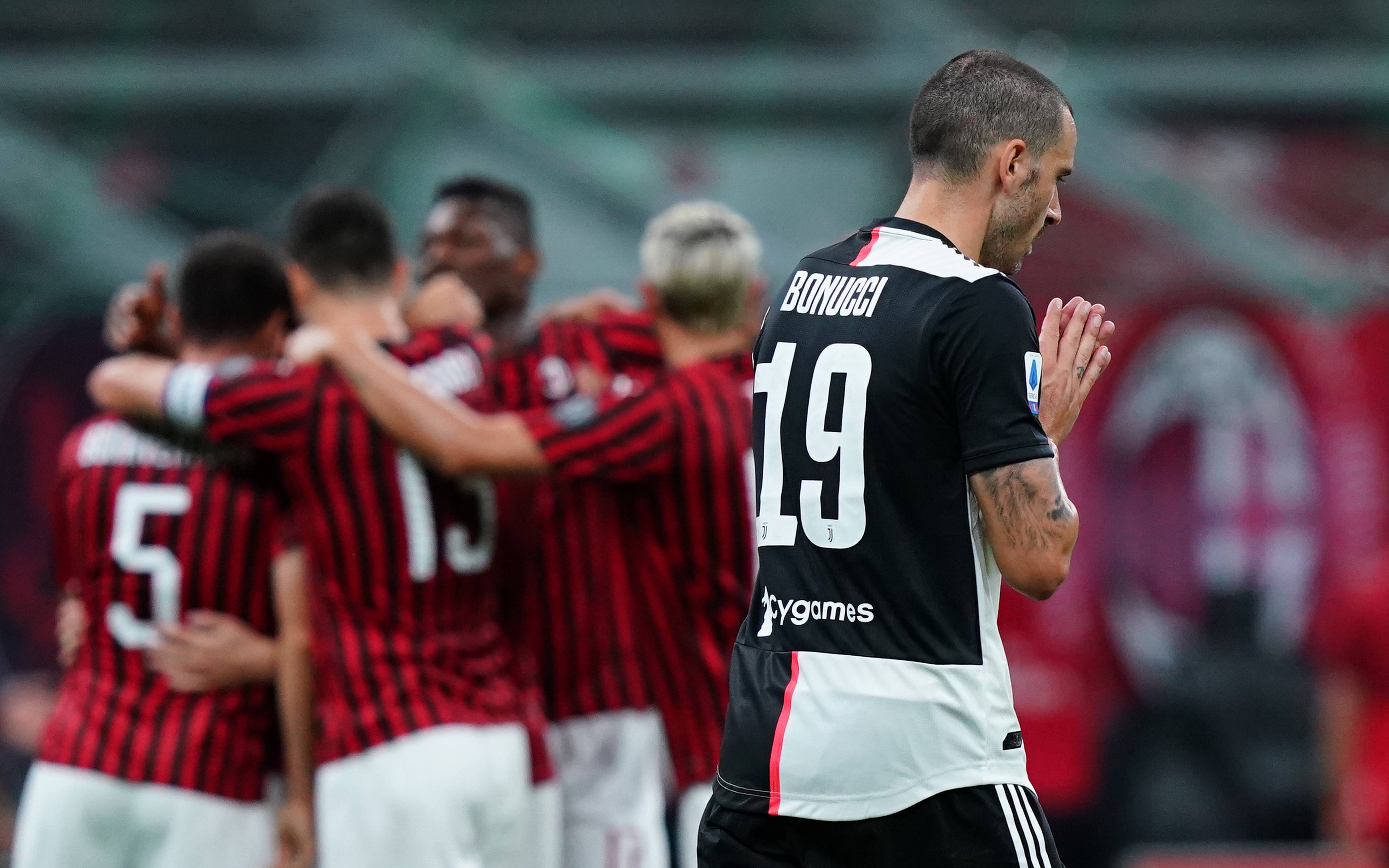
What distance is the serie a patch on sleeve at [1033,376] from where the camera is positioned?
2.62 meters

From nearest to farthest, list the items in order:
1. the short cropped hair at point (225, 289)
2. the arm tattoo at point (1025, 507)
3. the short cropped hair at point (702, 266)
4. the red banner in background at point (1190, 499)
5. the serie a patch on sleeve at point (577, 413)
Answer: the arm tattoo at point (1025, 507)
the serie a patch on sleeve at point (577, 413)
the short cropped hair at point (225, 289)
the short cropped hair at point (702, 266)
the red banner in background at point (1190, 499)

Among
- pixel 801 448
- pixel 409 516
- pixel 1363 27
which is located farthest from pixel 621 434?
pixel 1363 27

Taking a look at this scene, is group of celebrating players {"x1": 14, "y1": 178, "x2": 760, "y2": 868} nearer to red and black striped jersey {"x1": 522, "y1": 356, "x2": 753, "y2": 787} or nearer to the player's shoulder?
red and black striped jersey {"x1": 522, "y1": 356, "x2": 753, "y2": 787}

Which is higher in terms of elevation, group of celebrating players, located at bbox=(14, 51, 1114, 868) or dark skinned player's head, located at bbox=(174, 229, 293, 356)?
dark skinned player's head, located at bbox=(174, 229, 293, 356)

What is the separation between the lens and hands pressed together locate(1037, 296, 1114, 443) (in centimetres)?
276

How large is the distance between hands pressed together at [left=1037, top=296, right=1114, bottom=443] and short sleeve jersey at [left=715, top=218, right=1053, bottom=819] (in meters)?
0.12

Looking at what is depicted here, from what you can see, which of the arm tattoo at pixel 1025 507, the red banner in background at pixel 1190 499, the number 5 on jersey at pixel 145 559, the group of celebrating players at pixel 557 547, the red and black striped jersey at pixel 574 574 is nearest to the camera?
Answer: the arm tattoo at pixel 1025 507

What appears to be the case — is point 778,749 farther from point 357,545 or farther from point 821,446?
point 357,545

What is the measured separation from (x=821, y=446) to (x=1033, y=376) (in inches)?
14.2

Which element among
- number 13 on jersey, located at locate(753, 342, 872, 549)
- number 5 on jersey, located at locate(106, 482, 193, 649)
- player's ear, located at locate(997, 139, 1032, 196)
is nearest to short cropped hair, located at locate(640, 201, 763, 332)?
number 5 on jersey, located at locate(106, 482, 193, 649)

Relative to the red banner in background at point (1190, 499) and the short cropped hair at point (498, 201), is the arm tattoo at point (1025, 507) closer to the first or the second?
the short cropped hair at point (498, 201)

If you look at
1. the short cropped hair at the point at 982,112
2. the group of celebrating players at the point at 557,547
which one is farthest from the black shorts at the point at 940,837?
the short cropped hair at the point at 982,112

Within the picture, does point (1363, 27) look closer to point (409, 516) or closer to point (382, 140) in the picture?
point (382, 140)

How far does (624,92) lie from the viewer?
45.1 ft
